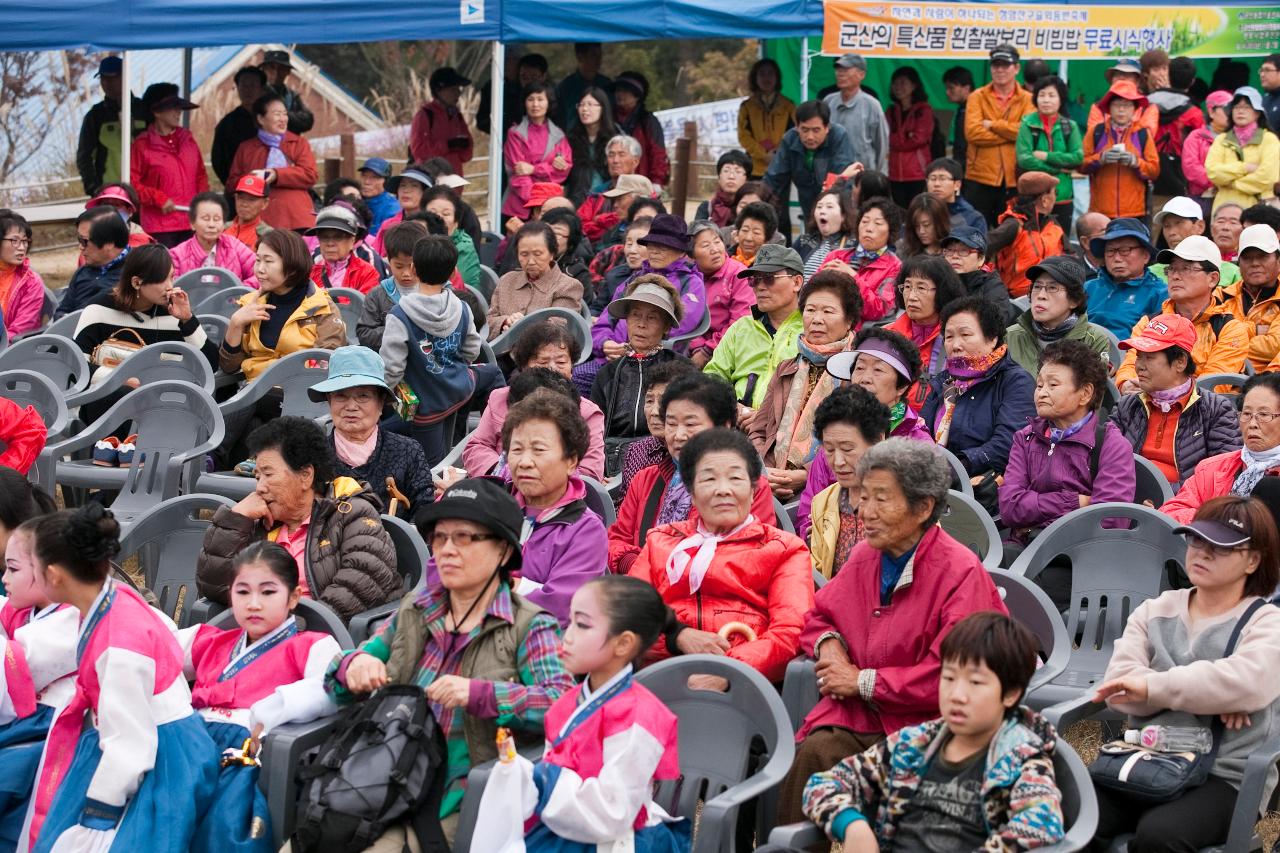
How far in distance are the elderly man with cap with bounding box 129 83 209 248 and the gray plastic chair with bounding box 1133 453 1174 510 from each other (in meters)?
7.90

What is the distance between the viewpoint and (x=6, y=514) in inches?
189

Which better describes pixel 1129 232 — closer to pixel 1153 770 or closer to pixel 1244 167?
pixel 1244 167

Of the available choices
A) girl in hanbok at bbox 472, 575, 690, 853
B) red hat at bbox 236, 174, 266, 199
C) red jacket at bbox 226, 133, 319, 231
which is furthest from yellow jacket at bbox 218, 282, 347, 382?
girl in hanbok at bbox 472, 575, 690, 853

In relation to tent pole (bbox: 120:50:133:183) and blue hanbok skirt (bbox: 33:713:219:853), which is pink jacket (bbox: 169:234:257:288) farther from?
blue hanbok skirt (bbox: 33:713:219:853)

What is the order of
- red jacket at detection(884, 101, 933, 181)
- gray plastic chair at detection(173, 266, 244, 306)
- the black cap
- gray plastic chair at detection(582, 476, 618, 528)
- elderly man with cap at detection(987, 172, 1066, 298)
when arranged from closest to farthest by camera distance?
the black cap
gray plastic chair at detection(582, 476, 618, 528)
gray plastic chair at detection(173, 266, 244, 306)
elderly man with cap at detection(987, 172, 1066, 298)
red jacket at detection(884, 101, 933, 181)

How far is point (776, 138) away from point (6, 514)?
9.70 metres

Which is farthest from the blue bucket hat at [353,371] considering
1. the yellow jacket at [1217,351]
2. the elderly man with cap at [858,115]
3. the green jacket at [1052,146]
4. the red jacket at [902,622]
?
the green jacket at [1052,146]

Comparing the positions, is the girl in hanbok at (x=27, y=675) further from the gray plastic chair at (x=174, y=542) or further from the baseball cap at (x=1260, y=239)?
the baseball cap at (x=1260, y=239)

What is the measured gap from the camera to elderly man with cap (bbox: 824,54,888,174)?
11.9m

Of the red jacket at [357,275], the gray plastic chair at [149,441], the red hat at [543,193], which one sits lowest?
the gray plastic chair at [149,441]

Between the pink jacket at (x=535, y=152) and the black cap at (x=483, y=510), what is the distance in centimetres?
806

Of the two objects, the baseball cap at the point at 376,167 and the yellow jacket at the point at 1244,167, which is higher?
the yellow jacket at the point at 1244,167

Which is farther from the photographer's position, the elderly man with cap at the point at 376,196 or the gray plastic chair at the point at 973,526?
the elderly man with cap at the point at 376,196

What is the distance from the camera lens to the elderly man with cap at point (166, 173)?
11.5 metres
